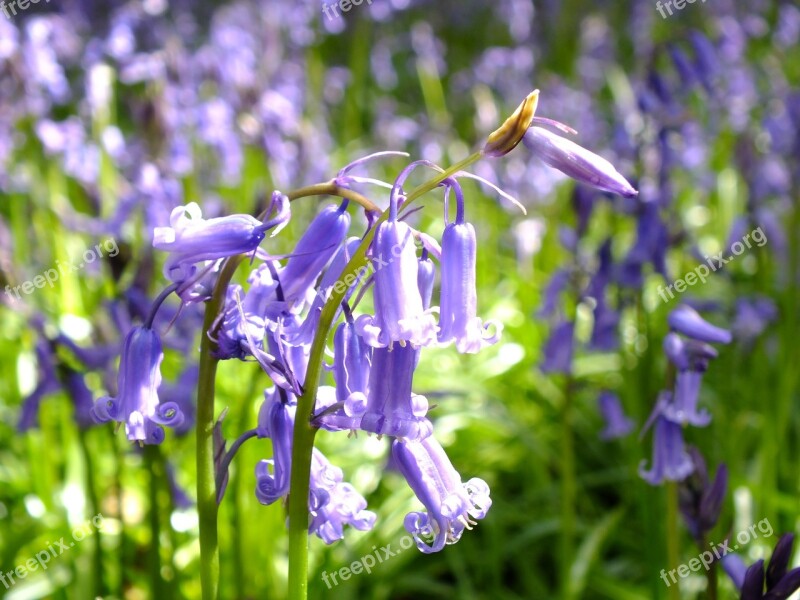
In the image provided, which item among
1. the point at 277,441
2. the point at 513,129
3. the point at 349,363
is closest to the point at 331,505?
the point at 277,441

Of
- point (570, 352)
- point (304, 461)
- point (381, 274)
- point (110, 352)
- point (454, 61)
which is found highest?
point (454, 61)

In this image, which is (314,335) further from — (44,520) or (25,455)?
(25,455)

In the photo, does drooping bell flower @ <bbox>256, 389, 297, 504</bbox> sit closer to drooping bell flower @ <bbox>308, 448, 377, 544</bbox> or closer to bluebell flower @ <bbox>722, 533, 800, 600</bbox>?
drooping bell flower @ <bbox>308, 448, 377, 544</bbox>

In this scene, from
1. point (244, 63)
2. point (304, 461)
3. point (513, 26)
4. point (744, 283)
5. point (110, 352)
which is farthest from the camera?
point (513, 26)

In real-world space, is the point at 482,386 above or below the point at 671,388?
above

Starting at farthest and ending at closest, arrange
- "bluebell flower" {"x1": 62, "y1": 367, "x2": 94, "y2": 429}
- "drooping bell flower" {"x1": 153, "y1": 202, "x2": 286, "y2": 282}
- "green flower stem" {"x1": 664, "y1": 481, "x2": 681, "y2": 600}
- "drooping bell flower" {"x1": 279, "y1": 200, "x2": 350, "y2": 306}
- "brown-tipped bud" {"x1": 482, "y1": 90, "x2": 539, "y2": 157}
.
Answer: "bluebell flower" {"x1": 62, "y1": 367, "x2": 94, "y2": 429} < "green flower stem" {"x1": 664, "y1": 481, "x2": 681, "y2": 600} < "drooping bell flower" {"x1": 279, "y1": 200, "x2": 350, "y2": 306} < "drooping bell flower" {"x1": 153, "y1": 202, "x2": 286, "y2": 282} < "brown-tipped bud" {"x1": 482, "y1": 90, "x2": 539, "y2": 157}

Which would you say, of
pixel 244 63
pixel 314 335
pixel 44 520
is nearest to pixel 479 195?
pixel 244 63

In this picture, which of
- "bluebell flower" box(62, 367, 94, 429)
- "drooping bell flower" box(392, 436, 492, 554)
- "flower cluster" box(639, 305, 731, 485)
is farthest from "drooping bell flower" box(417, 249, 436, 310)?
"bluebell flower" box(62, 367, 94, 429)
